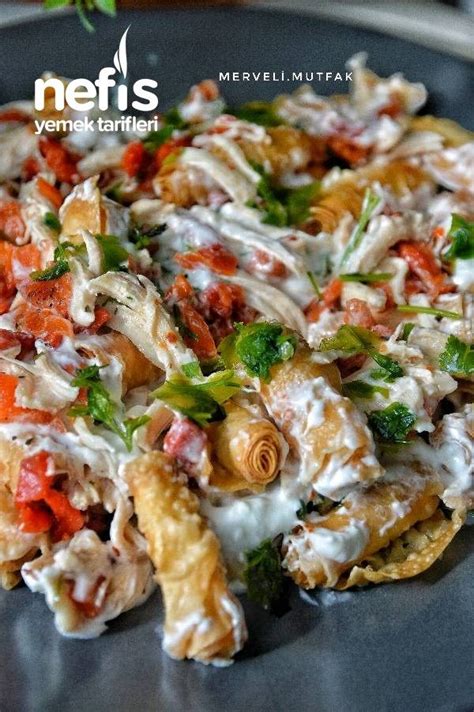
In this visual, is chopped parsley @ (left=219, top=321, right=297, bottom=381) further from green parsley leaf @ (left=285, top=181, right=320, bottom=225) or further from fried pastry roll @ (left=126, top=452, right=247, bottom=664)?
green parsley leaf @ (left=285, top=181, right=320, bottom=225)

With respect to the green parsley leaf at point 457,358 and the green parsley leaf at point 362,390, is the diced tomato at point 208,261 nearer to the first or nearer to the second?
the green parsley leaf at point 362,390

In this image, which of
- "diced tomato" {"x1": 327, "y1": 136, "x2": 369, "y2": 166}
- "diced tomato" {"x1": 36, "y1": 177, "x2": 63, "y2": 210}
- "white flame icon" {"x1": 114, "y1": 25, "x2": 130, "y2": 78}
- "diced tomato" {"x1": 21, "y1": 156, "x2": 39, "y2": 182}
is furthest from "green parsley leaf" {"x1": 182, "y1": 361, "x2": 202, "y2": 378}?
"white flame icon" {"x1": 114, "y1": 25, "x2": 130, "y2": 78}

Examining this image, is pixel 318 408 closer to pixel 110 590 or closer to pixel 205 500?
pixel 205 500

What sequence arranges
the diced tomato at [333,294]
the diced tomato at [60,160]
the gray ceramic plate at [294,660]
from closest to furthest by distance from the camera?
the gray ceramic plate at [294,660] → the diced tomato at [333,294] → the diced tomato at [60,160]

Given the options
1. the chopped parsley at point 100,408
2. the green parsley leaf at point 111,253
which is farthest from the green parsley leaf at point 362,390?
the green parsley leaf at point 111,253

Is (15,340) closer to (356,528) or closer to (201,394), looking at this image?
(201,394)

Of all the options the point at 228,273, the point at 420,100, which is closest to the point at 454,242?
→ the point at 228,273
